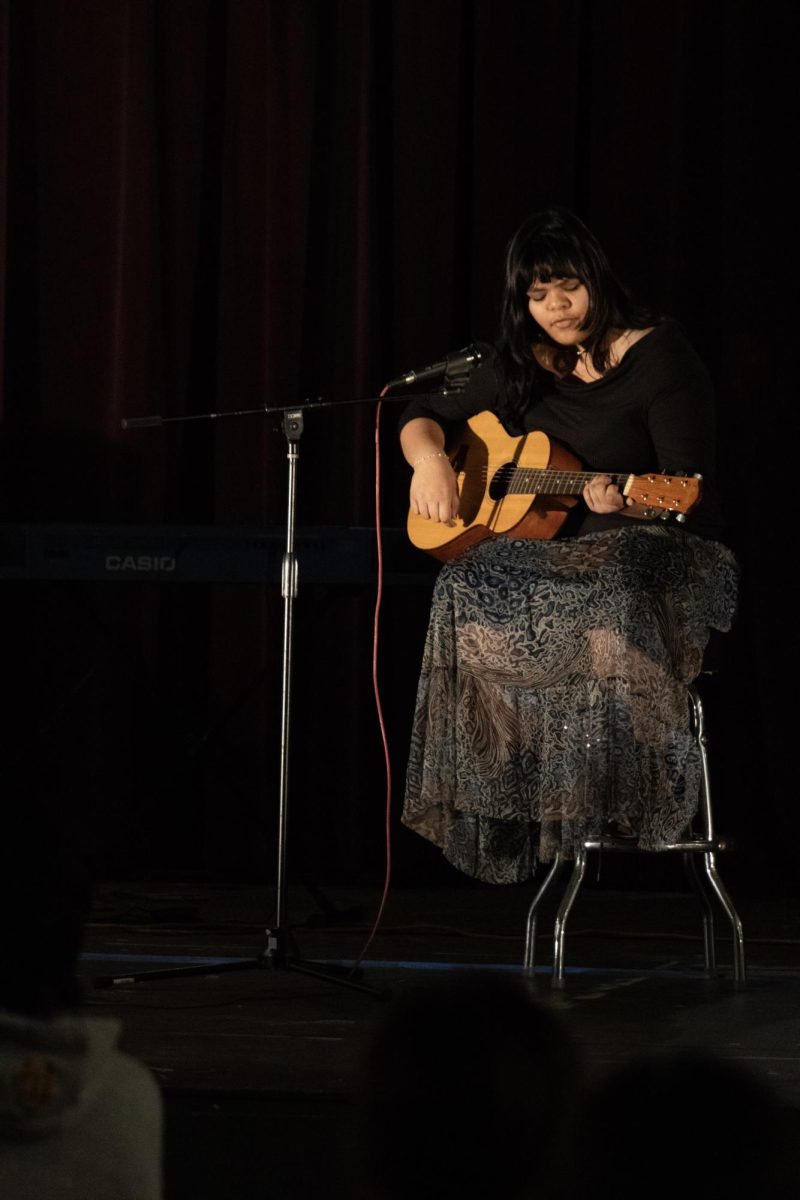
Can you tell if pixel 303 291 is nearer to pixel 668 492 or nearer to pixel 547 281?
pixel 547 281

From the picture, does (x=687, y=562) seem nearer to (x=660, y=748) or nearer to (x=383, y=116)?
(x=660, y=748)

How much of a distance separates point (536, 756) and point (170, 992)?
2.42 feet

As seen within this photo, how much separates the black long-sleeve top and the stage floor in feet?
2.61

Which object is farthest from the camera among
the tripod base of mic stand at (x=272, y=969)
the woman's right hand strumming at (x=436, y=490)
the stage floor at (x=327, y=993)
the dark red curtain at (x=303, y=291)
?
the dark red curtain at (x=303, y=291)

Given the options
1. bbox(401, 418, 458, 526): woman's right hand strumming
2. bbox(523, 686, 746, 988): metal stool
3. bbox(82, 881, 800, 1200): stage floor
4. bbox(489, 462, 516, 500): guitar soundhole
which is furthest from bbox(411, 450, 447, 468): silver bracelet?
bbox(82, 881, 800, 1200): stage floor

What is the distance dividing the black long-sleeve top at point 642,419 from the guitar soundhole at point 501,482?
0.24ft

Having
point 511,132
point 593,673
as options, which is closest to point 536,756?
point 593,673

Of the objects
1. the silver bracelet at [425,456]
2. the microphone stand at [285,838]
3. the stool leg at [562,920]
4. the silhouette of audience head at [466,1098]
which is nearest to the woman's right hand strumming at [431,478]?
the silver bracelet at [425,456]

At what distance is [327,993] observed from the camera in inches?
102

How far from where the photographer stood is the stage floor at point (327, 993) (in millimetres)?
1742

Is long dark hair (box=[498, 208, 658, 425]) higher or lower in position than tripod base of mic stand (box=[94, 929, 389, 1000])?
higher

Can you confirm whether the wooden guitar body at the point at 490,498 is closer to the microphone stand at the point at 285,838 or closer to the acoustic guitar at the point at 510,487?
the acoustic guitar at the point at 510,487

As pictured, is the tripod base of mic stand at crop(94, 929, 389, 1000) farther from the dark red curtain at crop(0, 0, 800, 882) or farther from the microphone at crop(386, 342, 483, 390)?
the dark red curtain at crop(0, 0, 800, 882)

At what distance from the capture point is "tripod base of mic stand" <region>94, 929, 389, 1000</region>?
8.05 feet
